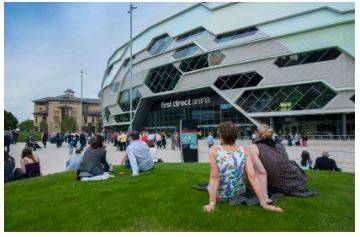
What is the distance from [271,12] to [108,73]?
40.6 metres

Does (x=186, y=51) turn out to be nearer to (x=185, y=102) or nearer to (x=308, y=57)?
(x=185, y=102)

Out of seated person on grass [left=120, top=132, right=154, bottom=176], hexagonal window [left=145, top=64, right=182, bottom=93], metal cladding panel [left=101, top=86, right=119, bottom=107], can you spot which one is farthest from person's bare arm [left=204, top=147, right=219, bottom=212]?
metal cladding panel [left=101, top=86, right=119, bottom=107]

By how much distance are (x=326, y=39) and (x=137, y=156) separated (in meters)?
30.6

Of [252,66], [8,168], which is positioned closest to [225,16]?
[252,66]

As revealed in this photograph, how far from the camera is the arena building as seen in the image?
1281 inches

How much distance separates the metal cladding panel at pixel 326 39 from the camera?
1242 inches

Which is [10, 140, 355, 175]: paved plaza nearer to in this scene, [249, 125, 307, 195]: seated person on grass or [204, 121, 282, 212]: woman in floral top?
[249, 125, 307, 195]: seated person on grass

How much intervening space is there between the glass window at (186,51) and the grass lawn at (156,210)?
36.9 meters

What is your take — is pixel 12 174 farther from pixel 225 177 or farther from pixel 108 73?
pixel 108 73

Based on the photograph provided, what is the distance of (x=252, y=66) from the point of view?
37.6 meters

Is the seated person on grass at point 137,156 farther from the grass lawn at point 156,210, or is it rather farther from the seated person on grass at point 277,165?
the seated person on grass at point 277,165

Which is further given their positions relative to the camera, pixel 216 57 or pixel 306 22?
pixel 216 57

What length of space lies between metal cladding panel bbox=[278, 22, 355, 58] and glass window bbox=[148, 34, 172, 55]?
60.6 feet

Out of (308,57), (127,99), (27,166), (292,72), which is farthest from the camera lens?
(127,99)
